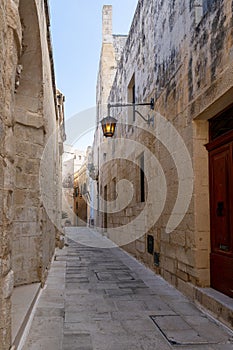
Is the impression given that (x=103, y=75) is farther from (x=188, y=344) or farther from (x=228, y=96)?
(x=188, y=344)

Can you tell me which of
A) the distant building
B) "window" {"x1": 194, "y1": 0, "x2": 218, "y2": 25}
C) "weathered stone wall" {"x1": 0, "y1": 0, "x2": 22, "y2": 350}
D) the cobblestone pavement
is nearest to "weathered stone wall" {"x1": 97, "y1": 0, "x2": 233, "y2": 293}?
"window" {"x1": 194, "y1": 0, "x2": 218, "y2": 25}

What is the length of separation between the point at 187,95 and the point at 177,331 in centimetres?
263

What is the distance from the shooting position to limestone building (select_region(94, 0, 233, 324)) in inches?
136

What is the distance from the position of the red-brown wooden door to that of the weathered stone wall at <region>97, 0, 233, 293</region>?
128mm

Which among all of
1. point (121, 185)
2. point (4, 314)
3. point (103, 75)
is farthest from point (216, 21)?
point (103, 75)

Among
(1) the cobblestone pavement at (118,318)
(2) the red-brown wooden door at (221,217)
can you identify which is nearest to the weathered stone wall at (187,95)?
(2) the red-brown wooden door at (221,217)

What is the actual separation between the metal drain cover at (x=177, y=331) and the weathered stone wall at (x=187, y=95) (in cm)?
70

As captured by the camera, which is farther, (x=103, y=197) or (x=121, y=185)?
(x=103, y=197)

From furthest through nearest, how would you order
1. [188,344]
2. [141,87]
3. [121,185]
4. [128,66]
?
[121,185] → [128,66] → [141,87] → [188,344]

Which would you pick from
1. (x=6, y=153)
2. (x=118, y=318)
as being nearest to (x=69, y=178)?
(x=118, y=318)

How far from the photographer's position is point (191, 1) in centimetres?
411

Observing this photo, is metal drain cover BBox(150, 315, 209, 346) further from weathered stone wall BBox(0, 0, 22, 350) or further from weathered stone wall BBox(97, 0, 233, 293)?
weathered stone wall BBox(0, 0, 22, 350)

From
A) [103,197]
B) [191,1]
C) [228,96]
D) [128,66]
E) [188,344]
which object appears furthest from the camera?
[103,197]

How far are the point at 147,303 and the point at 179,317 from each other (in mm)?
581
